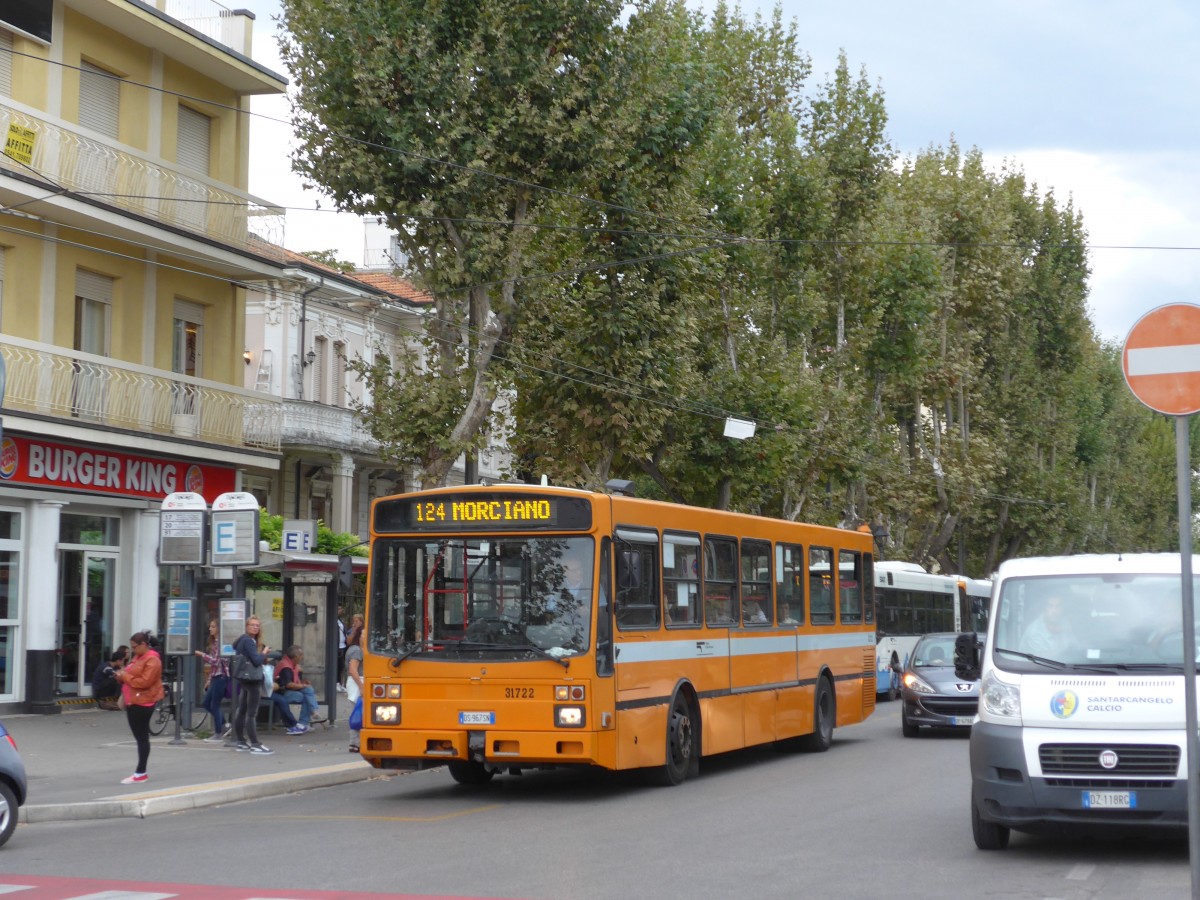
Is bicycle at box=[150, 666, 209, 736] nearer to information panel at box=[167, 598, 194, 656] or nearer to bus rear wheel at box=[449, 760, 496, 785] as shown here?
information panel at box=[167, 598, 194, 656]

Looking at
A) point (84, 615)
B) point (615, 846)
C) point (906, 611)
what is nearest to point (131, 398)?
point (84, 615)

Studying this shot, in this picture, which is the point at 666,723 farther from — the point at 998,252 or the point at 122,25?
the point at 998,252

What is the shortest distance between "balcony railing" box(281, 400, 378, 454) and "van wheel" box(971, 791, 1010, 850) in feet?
98.2

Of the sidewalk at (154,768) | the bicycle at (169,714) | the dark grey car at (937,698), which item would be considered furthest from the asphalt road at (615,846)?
the bicycle at (169,714)

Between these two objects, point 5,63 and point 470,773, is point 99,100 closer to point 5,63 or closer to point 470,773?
point 5,63

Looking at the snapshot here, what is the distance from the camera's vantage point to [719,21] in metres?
41.4

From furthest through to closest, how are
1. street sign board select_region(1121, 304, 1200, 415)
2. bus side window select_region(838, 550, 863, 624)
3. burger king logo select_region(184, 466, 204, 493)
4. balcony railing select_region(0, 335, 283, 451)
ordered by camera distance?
burger king logo select_region(184, 466, 204, 493), balcony railing select_region(0, 335, 283, 451), bus side window select_region(838, 550, 863, 624), street sign board select_region(1121, 304, 1200, 415)

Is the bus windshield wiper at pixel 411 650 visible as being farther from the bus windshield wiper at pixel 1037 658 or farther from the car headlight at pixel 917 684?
the car headlight at pixel 917 684

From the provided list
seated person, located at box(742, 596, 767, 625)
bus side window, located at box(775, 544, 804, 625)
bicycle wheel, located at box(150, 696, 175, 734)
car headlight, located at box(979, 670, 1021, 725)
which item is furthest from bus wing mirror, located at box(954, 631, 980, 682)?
bicycle wheel, located at box(150, 696, 175, 734)

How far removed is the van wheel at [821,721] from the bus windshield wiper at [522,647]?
7447 millimetres

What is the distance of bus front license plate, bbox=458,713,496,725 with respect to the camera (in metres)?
14.6

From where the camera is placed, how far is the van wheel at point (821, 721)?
21.2m

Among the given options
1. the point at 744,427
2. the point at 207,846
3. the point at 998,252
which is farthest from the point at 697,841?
the point at 998,252

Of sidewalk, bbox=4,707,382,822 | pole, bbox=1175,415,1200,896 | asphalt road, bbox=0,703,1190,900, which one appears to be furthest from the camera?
sidewalk, bbox=4,707,382,822
